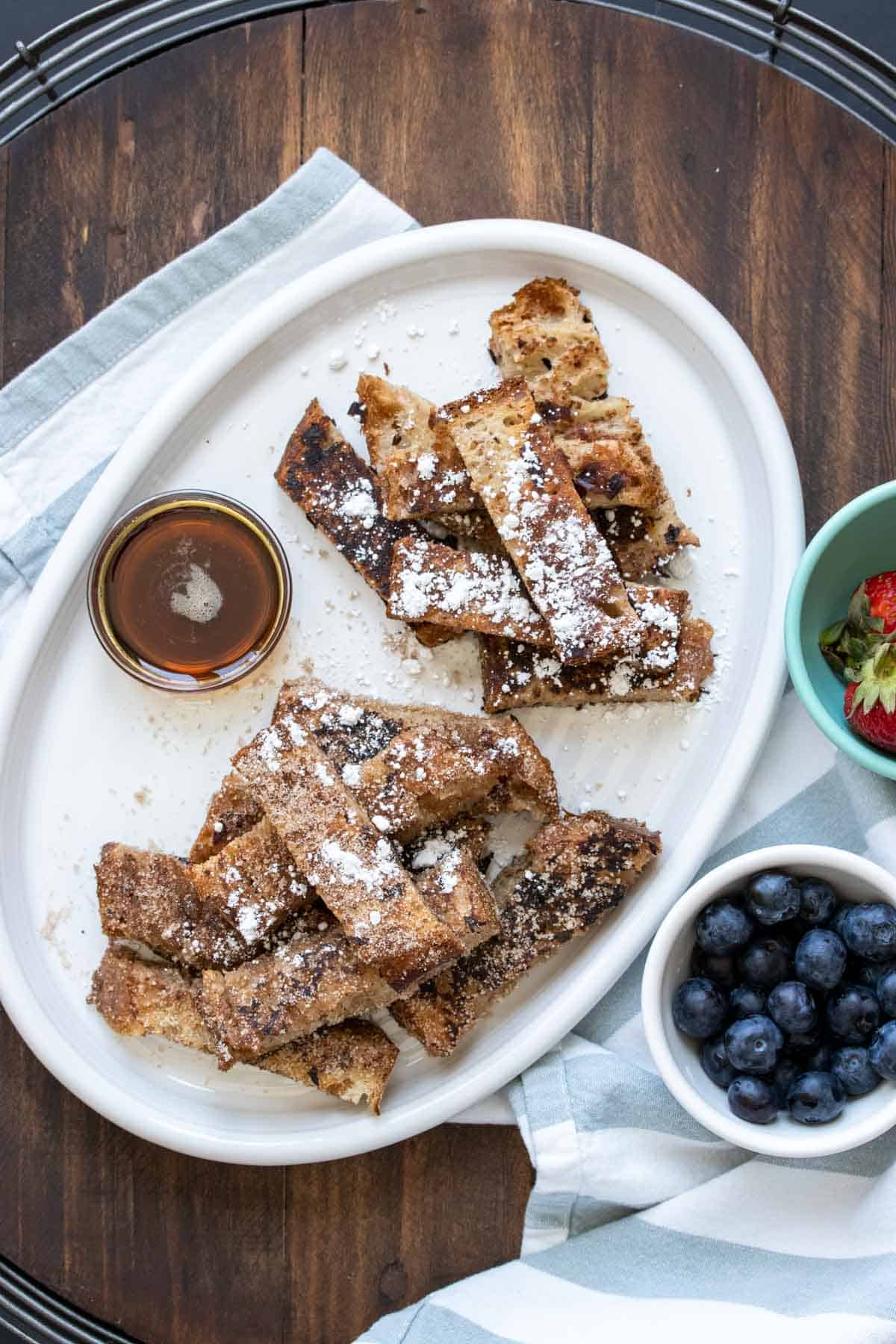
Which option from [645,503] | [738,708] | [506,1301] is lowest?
[506,1301]

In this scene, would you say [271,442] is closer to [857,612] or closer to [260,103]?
[260,103]

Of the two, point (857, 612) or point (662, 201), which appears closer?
point (857, 612)

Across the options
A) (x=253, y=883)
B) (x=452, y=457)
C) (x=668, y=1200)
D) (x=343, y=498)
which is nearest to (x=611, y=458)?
(x=452, y=457)

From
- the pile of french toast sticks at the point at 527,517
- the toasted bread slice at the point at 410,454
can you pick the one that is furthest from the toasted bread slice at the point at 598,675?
the toasted bread slice at the point at 410,454

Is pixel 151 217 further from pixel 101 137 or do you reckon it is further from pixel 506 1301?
pixel 506 1301

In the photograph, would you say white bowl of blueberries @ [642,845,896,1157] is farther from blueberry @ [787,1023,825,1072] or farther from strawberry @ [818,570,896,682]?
strawberry @ [818,570,896,682]

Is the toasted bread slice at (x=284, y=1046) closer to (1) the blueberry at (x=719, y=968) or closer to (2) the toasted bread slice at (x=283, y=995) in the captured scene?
(2) the toasted bread slice at (x=283, y=995)

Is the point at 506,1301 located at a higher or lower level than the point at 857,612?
lower

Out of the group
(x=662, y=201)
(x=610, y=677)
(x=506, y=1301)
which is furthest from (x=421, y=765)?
(x=662, y=201)
